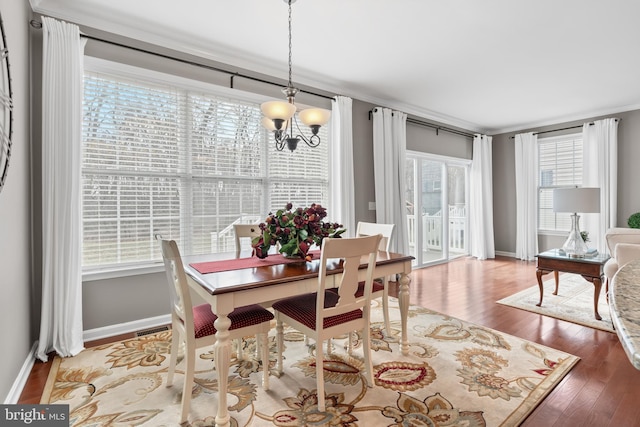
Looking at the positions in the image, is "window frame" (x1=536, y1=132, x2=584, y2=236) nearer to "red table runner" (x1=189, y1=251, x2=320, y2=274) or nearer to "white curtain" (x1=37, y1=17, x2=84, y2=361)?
"red table runner" (x1=189, y1=251, x2=320, y2=274)

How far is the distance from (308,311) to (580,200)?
3.27 metres

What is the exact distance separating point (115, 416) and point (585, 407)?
2.60 m

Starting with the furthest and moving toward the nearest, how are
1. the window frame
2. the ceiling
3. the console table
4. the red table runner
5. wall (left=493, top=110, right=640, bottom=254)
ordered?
the window frame
wall (left=493, top=110, right=640, bottom=254)
the ceiling
the red table runner
the console table

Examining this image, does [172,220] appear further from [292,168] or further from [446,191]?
[446,191]

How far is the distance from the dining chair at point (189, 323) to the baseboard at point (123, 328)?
113 cm

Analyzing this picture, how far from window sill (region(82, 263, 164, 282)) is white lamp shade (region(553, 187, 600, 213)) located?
4242 mm

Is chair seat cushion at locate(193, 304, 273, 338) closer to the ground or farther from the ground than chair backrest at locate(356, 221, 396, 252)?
closer to the ground

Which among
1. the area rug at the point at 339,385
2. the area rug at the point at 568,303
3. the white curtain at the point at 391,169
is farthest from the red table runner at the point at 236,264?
the area rug at the point at 568,303

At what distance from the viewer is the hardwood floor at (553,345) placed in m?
1.80

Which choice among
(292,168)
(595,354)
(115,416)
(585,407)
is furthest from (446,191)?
(115,416)

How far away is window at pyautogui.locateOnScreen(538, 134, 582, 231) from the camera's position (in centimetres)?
584
